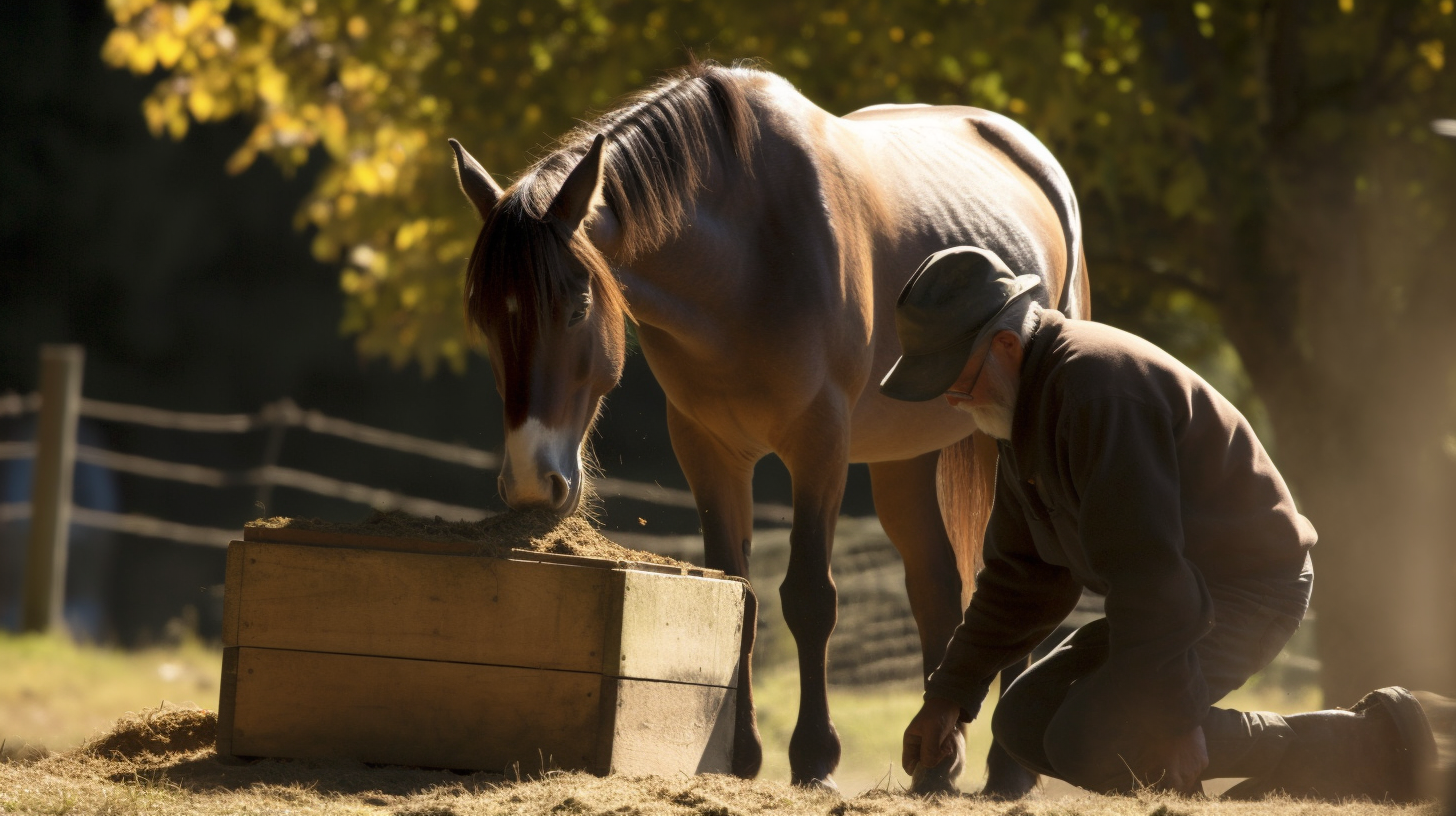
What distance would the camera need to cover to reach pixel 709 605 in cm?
368

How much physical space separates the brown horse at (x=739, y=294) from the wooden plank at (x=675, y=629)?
0.88ft

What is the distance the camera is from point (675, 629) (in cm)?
355

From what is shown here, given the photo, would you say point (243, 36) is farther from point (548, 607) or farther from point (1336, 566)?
point (1336, 566)

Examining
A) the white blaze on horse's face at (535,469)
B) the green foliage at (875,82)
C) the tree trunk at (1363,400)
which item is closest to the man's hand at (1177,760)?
the white blaze on horse's face at (535,469)

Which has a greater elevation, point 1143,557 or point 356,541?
point 1143,557

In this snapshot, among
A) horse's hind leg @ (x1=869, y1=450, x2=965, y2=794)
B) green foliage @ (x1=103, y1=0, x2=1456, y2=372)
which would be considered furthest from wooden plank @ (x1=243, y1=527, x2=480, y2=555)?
green foliage @ (x1=103, y1=0, x2=1456, y2=372)

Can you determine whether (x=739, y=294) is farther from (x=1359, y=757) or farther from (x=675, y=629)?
(x=1359, y=757)

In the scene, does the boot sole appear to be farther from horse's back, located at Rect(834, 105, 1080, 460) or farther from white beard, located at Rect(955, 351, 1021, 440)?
horse's back, located at Rect(834, 105, 1080, 460)

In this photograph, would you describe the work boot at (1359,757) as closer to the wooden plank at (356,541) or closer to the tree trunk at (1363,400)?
the wooden plank at (356,541)

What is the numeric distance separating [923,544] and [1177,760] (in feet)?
7.21

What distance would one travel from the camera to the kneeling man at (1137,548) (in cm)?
291

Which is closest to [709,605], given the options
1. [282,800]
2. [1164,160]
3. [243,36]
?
[282,800]

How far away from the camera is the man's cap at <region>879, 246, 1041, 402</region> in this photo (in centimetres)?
314

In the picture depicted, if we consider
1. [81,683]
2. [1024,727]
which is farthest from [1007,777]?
[81,683]
